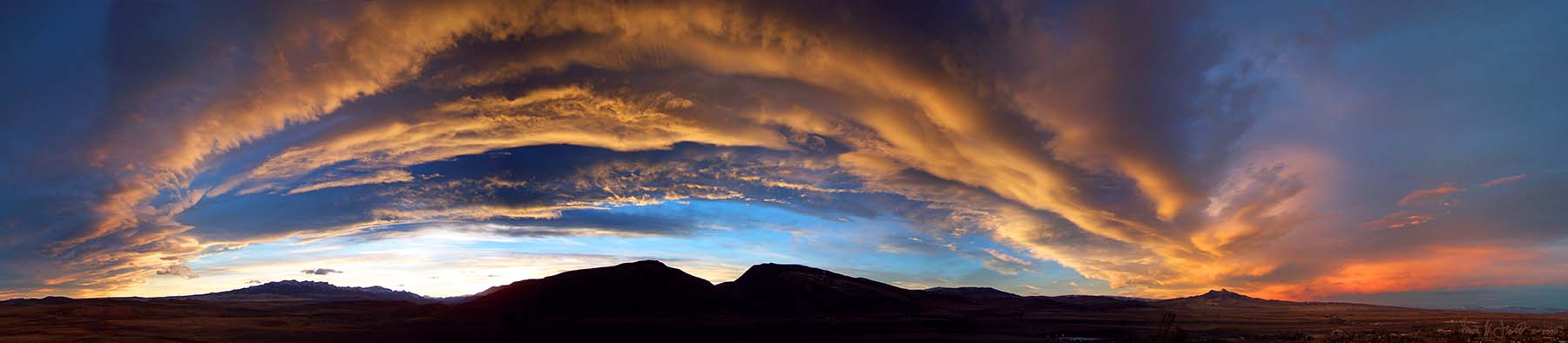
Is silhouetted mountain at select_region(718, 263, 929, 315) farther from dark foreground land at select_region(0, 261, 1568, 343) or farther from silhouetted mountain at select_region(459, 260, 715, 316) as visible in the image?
silhouetted mountain at select_region(459, 260, 715, 316)

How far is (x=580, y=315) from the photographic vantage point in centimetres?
10381

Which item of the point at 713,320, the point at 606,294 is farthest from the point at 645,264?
Result: the point at 713,320

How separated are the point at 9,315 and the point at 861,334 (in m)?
151

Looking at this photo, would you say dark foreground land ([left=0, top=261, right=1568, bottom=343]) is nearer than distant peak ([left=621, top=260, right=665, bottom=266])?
Yes

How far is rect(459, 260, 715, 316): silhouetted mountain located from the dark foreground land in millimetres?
339

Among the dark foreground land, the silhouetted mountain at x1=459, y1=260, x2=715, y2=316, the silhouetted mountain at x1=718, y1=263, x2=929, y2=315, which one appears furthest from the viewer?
the silhouetted mountain at x1=718, y1=263, x2=929, y2=315

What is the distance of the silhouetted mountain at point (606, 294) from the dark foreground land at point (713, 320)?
1.11 ft

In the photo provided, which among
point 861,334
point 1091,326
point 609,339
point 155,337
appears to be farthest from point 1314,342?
point 155,337

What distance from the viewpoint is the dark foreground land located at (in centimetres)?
6019

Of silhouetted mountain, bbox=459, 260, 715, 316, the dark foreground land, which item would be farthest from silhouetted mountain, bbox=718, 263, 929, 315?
silhouetted mountain, bbox=459, 260, 715, 316

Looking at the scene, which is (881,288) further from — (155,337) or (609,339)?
(155,337)

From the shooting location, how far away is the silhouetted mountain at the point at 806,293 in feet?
420

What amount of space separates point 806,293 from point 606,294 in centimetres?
4236

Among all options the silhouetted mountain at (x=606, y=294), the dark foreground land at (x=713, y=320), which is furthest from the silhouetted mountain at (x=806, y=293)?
the silhouetted mountain at (x=606, y=294)
